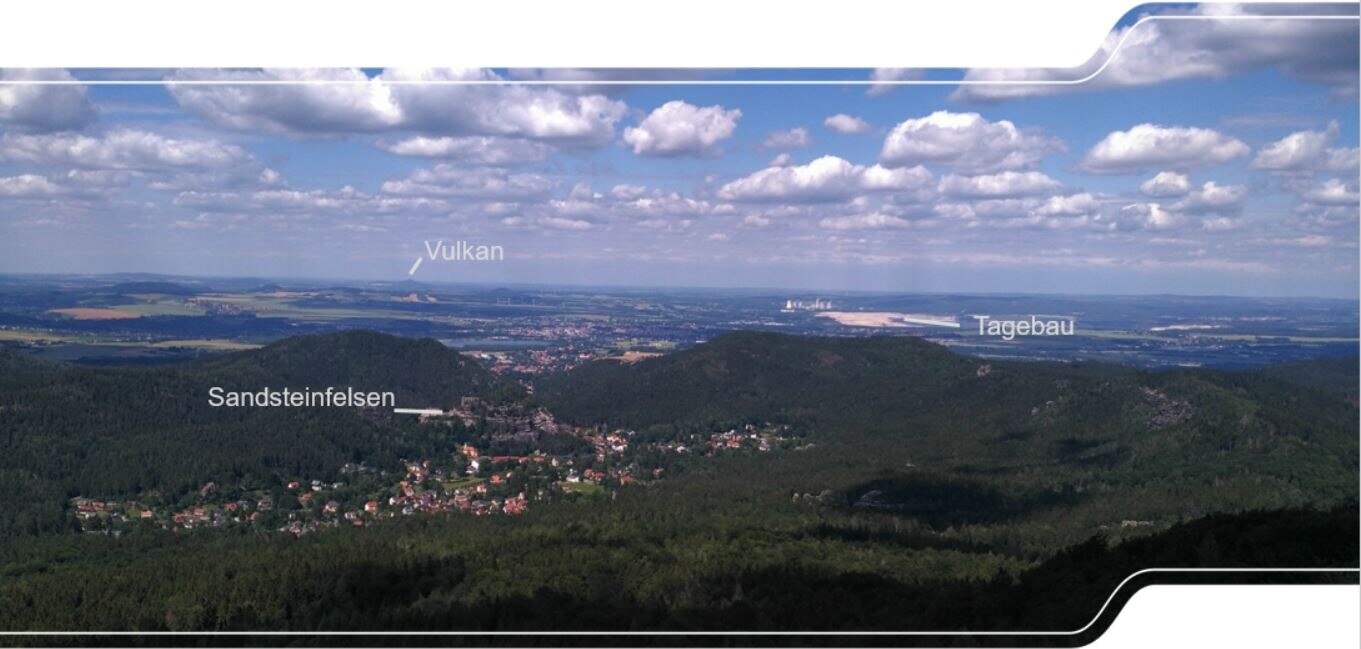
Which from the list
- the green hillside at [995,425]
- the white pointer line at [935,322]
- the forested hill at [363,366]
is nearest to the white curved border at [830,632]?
the green hillside at [995,425]

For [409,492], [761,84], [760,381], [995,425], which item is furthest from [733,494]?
[761,84]

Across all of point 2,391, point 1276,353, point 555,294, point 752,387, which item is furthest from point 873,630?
point 2,391

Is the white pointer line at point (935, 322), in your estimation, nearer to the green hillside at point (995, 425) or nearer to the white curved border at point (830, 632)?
the green hillside at point (995, 425)

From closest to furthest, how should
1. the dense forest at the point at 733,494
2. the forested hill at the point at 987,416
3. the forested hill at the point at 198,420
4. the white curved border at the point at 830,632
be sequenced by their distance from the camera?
the white curved border at the point at 830,632
the dense forest at the point at 733,494
the forested hill at the point at 198,420
the forested hill at the point at 987,416

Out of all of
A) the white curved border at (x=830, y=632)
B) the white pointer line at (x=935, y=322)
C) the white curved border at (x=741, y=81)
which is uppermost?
the white curved border at (x=741, y=81)

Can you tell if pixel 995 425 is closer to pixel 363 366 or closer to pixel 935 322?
pixel 935 322

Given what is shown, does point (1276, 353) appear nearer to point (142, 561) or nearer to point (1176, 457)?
point (1176, 457)
